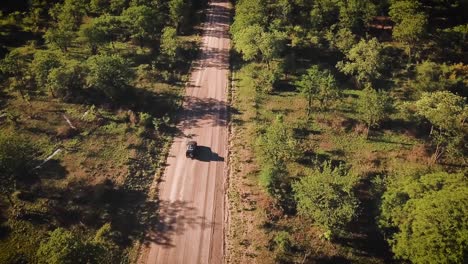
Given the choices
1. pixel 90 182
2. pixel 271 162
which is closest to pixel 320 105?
pixel 271 162

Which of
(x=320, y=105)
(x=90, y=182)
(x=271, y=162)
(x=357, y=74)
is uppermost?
(x=357, y=74)

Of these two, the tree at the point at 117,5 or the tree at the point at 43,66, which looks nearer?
the tree at the point at 43,66

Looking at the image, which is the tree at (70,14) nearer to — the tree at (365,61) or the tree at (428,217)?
the tree at (365,61)

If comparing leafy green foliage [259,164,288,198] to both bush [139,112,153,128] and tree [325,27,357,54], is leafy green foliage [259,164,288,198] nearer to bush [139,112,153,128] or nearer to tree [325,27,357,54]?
bush [139,112,153,128]

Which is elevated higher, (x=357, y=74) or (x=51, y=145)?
(x=357, y=74)

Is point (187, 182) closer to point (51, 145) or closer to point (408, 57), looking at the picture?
point (51, 145)

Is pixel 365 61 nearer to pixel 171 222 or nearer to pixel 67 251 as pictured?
pixel 171 222

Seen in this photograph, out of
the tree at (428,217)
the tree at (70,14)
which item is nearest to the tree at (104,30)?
the tree at (70,14)
